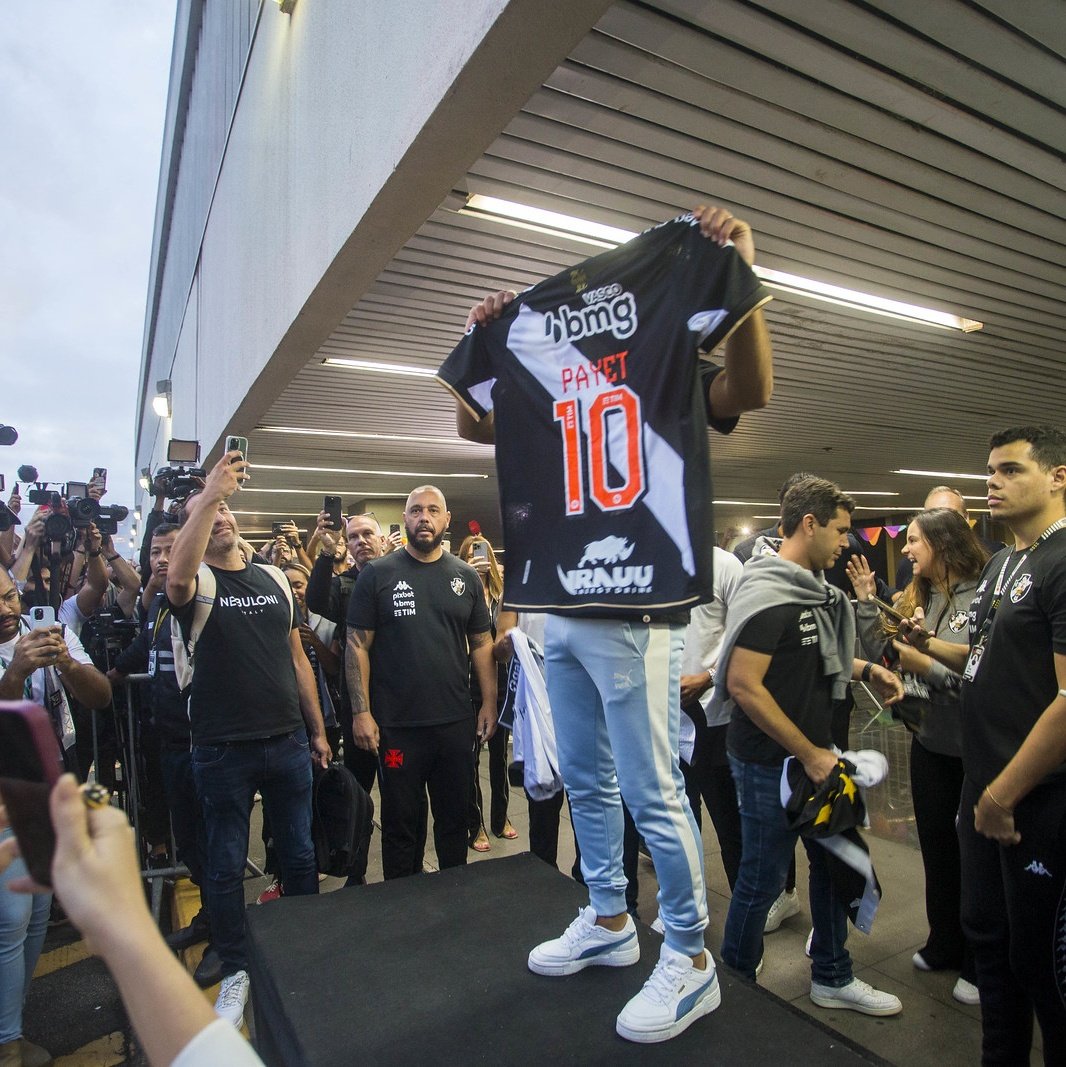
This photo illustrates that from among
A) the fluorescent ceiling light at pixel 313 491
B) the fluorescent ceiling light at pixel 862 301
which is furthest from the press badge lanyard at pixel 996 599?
the fluorescent ceiling light at pixel 313 491

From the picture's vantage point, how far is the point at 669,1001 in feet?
5.59

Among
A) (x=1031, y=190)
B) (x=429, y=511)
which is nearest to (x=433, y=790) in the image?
(x=429, y=511)

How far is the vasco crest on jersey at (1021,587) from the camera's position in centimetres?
204

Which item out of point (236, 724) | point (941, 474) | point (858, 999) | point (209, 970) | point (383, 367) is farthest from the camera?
point (941, 474)

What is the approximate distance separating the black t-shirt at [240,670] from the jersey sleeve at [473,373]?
1.47 m

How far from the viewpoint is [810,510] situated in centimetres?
257

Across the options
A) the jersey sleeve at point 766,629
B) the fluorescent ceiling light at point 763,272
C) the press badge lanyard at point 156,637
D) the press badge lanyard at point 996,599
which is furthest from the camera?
the fluorescent ceiling light at point 763,272

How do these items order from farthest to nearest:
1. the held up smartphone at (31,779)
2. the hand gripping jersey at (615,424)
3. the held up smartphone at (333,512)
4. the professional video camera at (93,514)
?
the professional video camera at (93,514), the held up smartphone at (333,512), the hand gripping jersey at (615,424), the held up smartphone at (31,779)

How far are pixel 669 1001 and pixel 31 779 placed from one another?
151 centimetres

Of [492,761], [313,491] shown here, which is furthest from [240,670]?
[313,491]

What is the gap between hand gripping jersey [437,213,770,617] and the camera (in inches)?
69.7

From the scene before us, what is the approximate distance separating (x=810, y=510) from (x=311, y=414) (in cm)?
701

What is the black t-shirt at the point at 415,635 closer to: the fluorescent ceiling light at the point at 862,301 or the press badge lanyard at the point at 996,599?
the press badge lanyard at the point at 996,599

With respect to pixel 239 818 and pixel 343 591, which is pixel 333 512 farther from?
pixel 239 818
